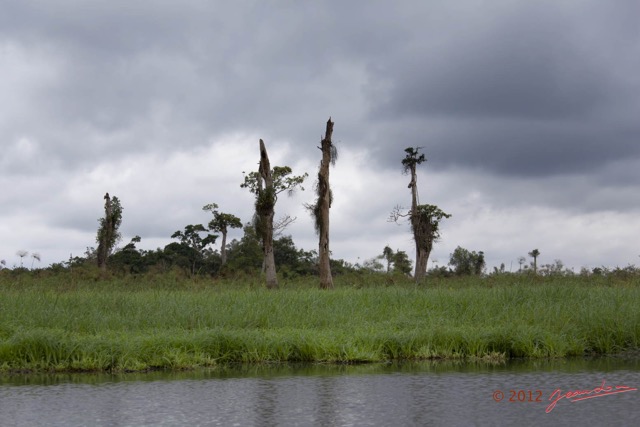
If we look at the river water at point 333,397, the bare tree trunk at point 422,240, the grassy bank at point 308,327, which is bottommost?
the river water at point 333,397

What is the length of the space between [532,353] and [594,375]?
11.2 feet

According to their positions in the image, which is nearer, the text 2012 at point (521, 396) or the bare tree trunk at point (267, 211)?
the text 2012 at point (521, 396)

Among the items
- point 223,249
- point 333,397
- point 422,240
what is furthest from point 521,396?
point 223,249

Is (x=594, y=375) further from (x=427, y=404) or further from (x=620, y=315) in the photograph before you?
(x=620, y=315)

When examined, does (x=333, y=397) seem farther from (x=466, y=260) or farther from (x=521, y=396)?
(x=466, y=260)

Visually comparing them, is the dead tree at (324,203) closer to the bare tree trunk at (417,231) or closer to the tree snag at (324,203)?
the tree snag at (324,203)

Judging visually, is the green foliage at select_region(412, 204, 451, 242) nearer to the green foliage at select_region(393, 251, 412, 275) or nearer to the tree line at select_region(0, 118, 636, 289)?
the tree line at select_region(0, 118, 636, 289)

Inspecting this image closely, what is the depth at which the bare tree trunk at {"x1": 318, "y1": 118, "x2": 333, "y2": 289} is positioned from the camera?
32.1m

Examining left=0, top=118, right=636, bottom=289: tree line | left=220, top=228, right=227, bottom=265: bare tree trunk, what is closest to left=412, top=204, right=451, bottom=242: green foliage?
left=0, top=118, right=636, bottom=289: tree line

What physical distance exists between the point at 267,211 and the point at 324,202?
2704 millimetres

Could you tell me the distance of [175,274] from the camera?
1325 inches

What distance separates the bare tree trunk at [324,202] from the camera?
32125 mm
